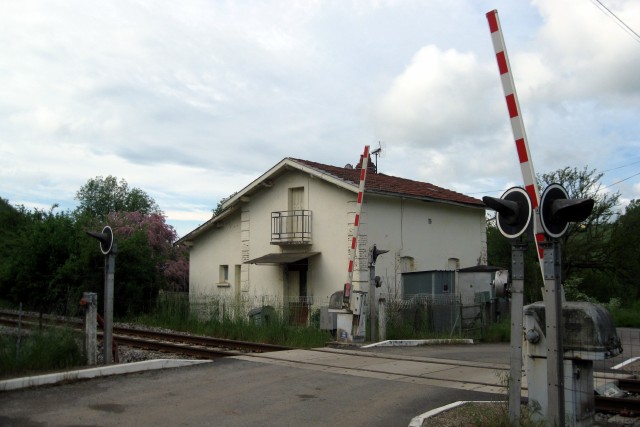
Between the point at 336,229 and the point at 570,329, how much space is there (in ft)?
56.4

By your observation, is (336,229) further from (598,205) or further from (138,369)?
(598,205)

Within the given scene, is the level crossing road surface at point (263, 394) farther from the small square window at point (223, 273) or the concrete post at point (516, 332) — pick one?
the small square window at point (223, 273)

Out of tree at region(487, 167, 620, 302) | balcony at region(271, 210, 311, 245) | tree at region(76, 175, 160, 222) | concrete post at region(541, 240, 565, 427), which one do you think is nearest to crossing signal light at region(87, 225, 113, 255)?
concrete post at region(541, 240, 565, 427)

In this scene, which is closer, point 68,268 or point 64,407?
point 64,407

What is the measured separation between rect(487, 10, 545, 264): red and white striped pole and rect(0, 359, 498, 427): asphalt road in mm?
3075

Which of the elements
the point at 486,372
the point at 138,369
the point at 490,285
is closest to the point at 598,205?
the point at 490,285

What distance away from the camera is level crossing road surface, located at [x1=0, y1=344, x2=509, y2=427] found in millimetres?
7289

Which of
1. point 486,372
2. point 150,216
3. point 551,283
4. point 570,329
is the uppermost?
point 150,216

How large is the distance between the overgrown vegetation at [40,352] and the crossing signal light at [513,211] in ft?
25.7

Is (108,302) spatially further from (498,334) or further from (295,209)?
(295,209)

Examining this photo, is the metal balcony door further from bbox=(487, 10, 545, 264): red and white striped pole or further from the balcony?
bbox=(487, 10, 545, 264): red and white striped pole

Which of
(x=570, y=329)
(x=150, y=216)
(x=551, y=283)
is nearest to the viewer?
(x=551, y=283)

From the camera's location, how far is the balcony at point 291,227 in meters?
24.1

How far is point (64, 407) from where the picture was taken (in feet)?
25.4
